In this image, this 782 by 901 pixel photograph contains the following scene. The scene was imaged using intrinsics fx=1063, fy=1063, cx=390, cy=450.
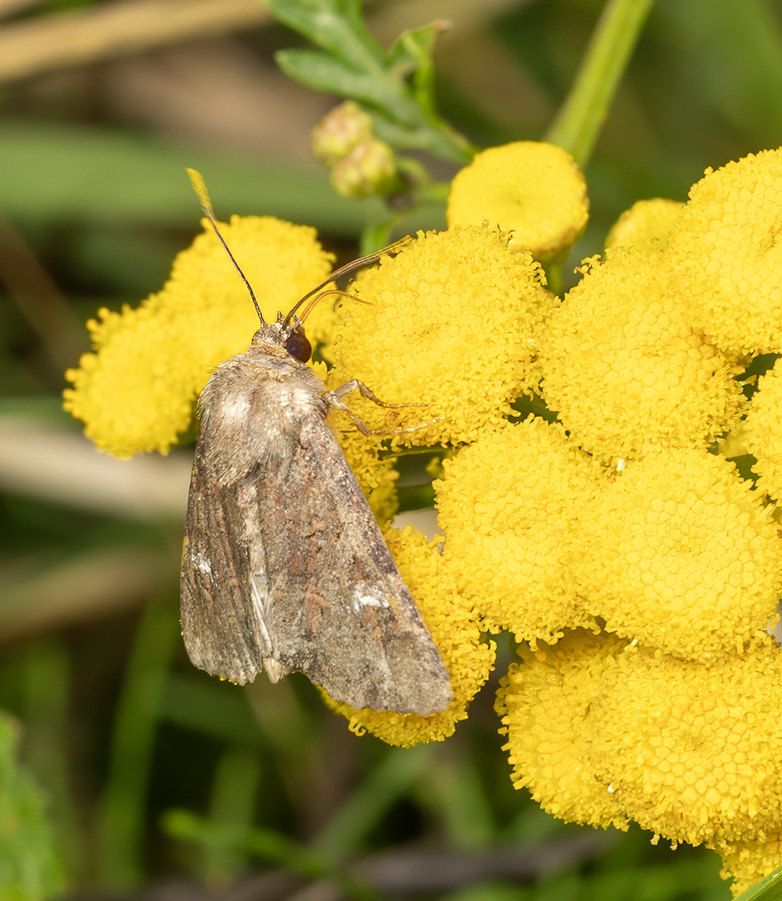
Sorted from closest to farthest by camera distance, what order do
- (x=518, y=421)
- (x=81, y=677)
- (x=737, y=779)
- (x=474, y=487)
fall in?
1. (x=737, y=779)
2. (x=474, y=487)
3. (x=518, y=421)
4. (x=81, y=677)

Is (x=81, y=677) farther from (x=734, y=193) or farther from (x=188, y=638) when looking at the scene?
(x=734, y=193)

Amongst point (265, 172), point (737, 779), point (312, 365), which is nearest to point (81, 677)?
point (265, 172)

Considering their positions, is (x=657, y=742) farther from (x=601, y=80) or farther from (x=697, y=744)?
(x=601, y=80)

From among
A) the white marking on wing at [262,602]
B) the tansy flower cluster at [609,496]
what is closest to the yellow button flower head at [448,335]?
the tansy flower cluster at [609,496]

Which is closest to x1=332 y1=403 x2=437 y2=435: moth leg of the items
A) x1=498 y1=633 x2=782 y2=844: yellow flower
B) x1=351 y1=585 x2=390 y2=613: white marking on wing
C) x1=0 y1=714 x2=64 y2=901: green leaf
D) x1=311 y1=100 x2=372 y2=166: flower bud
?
x1=351 y1=585 x2=390 y2=613: white marking on wing

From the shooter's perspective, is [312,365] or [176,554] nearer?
[312,365]
